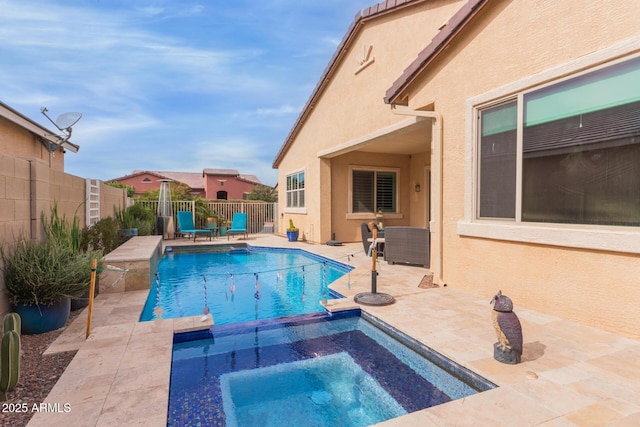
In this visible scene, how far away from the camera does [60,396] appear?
9.07 feet

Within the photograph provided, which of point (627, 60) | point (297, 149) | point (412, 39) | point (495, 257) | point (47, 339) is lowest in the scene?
point (47, 339)

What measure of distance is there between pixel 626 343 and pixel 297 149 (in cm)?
1311

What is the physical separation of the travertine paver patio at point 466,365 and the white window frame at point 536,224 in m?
1.03

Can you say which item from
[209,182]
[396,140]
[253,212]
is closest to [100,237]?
[396,140]

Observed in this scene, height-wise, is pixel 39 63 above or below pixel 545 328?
above

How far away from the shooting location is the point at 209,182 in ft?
139

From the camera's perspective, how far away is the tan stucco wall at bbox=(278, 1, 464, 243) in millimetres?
8133

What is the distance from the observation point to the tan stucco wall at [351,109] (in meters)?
8.13

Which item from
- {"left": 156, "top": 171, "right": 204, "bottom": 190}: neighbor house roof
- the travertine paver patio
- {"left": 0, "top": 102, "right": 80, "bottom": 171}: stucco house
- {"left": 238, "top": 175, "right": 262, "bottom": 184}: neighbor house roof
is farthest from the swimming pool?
{"left": 156, "top": 171, "right": 204, "bottom": 190}: neighbor house roof

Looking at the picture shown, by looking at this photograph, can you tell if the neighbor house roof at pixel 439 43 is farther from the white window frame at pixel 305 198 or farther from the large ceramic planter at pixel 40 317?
the white window frame at pixel 305 198

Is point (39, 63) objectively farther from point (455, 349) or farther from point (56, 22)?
point (455, 349)

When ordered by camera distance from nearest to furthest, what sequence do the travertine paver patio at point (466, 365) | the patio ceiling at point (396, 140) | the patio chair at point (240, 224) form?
the travertine paver patio at point (466, 365), the patio ceiling at point (396, 140), the patio chair at point (240, 224)

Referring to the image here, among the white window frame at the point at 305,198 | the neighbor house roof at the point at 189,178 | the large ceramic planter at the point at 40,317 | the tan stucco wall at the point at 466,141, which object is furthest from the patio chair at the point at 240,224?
the neighbor house roof at the point at 189,178

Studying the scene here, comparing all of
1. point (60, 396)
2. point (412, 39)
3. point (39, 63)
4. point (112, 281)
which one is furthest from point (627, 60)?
point (39, 63)
